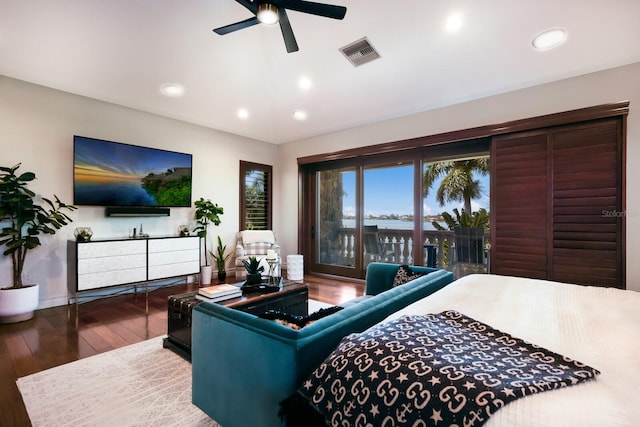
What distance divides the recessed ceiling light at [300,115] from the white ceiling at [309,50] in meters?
0.25

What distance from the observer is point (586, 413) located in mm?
723

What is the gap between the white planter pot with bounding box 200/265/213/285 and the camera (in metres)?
4.73

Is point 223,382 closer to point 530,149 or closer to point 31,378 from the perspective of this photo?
point 31,378

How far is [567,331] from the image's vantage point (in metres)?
1.27

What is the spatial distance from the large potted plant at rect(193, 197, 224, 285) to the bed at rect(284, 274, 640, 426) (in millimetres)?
3919

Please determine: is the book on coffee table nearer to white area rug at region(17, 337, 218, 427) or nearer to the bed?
white area rug at region(17, 337, 218, 427)

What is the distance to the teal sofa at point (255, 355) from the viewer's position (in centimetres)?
108

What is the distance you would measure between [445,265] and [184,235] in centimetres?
413

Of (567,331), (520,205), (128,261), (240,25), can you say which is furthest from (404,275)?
(128,261)

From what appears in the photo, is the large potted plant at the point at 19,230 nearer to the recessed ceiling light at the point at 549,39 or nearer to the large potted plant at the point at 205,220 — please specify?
the large potted plant at the point at 205,220

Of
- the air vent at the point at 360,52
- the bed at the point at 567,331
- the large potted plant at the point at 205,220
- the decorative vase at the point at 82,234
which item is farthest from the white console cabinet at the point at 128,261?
the bed at the point at 567,331

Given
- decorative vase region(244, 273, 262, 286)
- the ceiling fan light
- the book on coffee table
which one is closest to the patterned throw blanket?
the book on coffee table

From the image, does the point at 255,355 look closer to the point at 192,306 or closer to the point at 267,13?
the point at 192,306

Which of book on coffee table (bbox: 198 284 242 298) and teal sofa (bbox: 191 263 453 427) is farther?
book on coffee table (bbox: 198 284 242 298)
